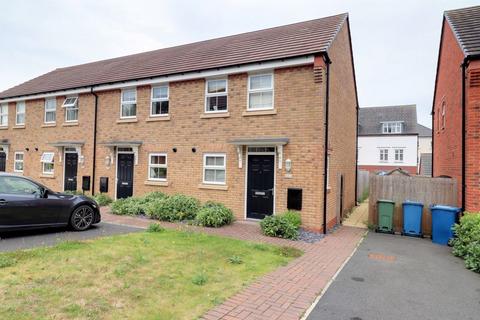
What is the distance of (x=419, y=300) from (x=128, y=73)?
45.8 ft

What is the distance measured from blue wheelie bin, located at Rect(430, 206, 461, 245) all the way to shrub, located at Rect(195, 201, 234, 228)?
5.97m

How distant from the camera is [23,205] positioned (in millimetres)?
7539

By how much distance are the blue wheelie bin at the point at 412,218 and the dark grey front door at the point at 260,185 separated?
13.7 feet

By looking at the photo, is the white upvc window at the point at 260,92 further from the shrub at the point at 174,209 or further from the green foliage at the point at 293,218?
the shrub at the point at 174,209

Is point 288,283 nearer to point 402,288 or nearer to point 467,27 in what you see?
point 402,288

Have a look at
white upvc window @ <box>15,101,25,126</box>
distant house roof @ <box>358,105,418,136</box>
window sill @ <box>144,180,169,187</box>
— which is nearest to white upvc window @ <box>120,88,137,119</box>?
window sill @ <box>144,180,169,187</box>

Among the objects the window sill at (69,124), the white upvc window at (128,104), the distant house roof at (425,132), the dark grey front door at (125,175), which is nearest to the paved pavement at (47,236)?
the dark grey front door at (125,175)

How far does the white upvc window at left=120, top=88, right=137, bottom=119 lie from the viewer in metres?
13.6

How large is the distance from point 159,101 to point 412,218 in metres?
10.1

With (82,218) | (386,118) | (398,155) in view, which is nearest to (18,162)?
(82,218)

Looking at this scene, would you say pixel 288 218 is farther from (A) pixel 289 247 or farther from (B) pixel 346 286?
(B) pixel 346 286

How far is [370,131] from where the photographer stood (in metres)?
39.9

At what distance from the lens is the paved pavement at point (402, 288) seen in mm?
4289

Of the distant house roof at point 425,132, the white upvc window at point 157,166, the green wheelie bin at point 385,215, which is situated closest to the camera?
the green wheelie bin at point 385,215
